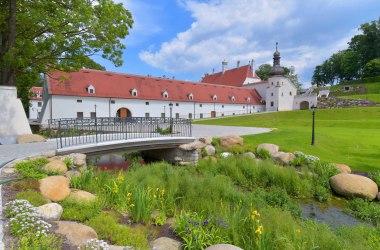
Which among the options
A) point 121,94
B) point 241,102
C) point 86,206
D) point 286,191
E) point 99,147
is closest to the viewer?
point 86,206

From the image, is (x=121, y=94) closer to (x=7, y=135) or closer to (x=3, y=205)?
(x=7, y=135)

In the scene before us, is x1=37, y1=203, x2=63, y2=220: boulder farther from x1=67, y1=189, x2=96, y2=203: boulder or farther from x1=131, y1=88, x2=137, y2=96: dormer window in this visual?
x1=131, y1=88, x2=137, y2=96: dormer window

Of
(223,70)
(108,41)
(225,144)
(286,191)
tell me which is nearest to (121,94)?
(108,41)

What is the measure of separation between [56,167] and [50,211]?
8.99 feet

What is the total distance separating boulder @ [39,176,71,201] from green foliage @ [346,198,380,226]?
25.3 ft

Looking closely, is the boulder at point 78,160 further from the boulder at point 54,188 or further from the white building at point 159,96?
the white building at point 159,96

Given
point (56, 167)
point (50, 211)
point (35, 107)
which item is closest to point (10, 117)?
point (56, 167)

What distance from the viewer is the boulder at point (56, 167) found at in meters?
6.42

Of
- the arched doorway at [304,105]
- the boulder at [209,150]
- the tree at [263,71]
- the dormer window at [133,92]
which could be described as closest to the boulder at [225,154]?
the boulder at [209,150]

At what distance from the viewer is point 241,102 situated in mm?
51312

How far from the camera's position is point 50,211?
418 cm

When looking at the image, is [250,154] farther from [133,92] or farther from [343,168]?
[133,92]

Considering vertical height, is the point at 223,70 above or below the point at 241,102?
above

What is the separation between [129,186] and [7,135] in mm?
8577
